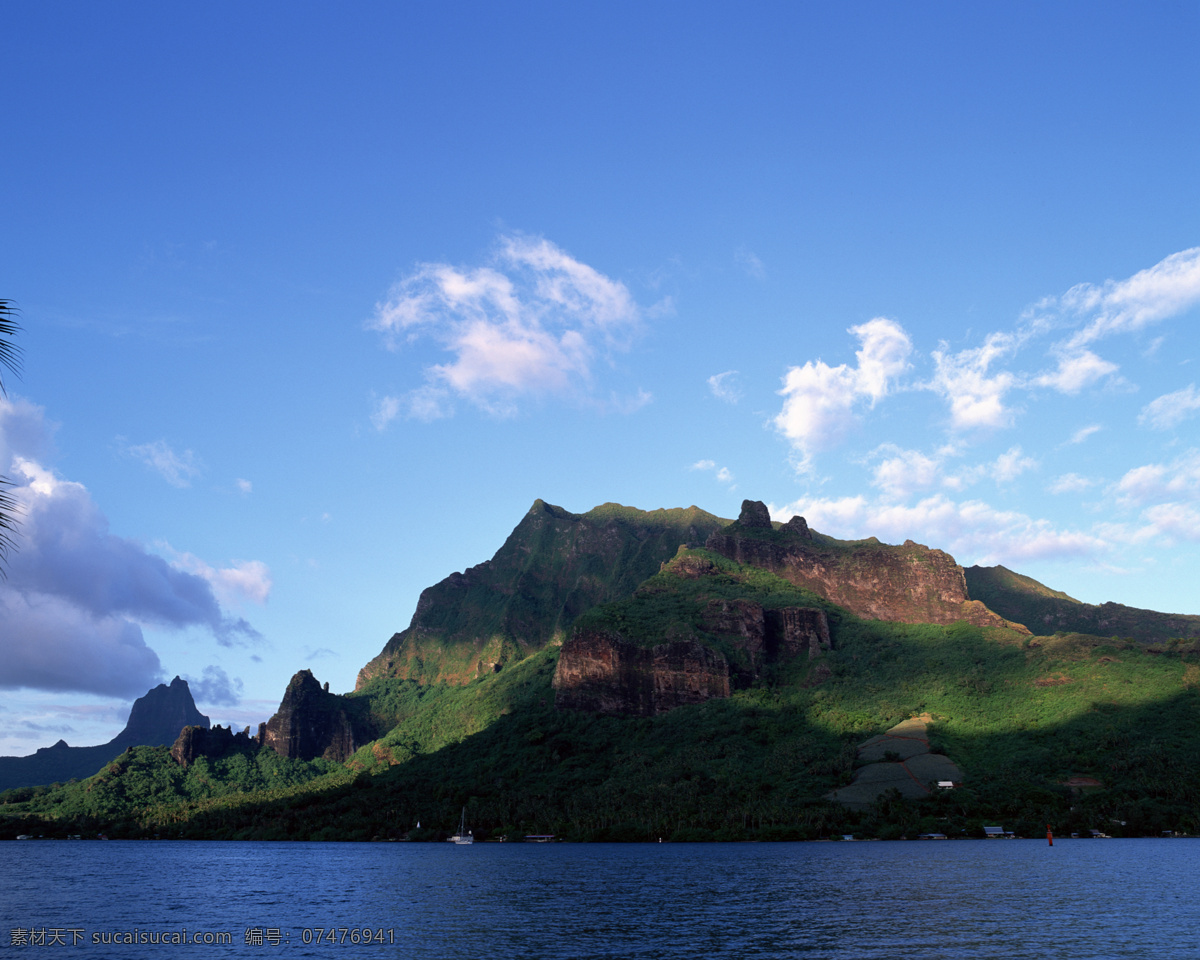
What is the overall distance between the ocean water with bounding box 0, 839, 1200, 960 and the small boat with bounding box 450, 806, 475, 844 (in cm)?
4063

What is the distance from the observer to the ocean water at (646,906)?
55.8 m

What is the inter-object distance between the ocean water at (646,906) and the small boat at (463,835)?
133 feet

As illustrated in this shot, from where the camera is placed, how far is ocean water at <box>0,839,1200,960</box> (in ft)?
183

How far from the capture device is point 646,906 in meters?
74.5

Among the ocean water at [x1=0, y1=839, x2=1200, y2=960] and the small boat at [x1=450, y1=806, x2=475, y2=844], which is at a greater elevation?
the ocean water at [x1=0, y1=839, x2=1200, y2=960]

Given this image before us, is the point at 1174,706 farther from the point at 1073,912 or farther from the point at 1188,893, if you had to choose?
the point at 1073,912

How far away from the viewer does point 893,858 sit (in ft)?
379

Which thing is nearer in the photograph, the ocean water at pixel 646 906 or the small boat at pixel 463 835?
the ocean water at pixel 646 906

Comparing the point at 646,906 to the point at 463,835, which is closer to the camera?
the point at 646,906

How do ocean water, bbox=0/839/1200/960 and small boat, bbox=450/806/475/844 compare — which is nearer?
ocean water, bbox=0/839/1200/960

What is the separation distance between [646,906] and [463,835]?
368ft

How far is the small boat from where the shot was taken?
17438 centimetres

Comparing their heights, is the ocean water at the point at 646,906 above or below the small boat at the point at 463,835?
above

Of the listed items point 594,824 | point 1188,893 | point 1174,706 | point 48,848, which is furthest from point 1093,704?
point 48,848
